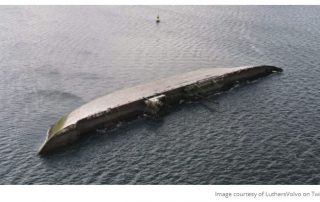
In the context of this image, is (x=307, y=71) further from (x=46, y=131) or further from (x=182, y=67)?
(x=46, y=131)

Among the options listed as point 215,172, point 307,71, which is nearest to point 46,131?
point 215,172

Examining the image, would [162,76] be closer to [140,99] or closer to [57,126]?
[140,99]

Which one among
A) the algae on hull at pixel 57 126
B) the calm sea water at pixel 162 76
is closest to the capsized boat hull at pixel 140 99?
the algae on hull at pixel 57 126

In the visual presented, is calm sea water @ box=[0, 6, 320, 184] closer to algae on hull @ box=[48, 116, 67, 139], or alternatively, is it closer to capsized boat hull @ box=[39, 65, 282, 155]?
algae on hull @ box=[48, 116, 67, 139]

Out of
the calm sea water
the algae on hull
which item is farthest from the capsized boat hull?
the calm sea water

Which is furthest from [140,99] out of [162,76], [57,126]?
[162,76]

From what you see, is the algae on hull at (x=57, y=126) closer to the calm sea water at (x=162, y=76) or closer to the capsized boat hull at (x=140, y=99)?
the capsized boat hull at (x=140, y=99)
